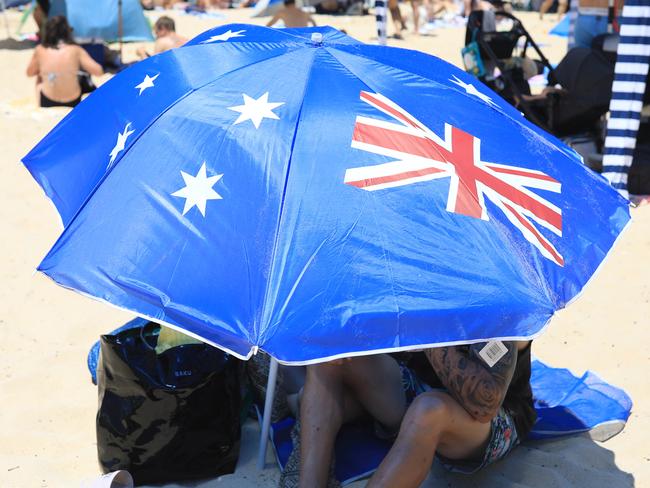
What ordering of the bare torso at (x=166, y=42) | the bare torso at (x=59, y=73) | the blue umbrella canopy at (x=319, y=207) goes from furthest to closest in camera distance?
1. the bare torso at (x=166, y=42)
2. the bare torso at (x=59, y=73)
3. the blue umbrella canopy at (x=319, y=207)

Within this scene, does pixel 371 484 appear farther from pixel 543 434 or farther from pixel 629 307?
pixel 629 307

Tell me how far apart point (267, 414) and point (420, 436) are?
2.05 ft

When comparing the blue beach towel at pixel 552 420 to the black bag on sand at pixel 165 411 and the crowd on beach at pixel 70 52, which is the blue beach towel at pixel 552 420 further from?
the crowd on beach at pixel 70 52

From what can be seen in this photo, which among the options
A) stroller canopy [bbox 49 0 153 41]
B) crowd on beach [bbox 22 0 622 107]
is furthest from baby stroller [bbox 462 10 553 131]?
stroller canopy [bbox 49 0 153 41]

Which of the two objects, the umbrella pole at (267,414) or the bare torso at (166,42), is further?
the bare torso at (166,42)

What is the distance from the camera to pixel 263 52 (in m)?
2.85

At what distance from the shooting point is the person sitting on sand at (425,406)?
257 cm

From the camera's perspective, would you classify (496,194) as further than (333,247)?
Yes

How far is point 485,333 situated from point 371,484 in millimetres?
655

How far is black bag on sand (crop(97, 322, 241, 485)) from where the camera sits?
290 centimetres

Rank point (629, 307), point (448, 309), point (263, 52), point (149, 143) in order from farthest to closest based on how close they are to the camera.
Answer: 1. point (629, 307)
2. point (263, 52)
3. point (149, 143)
4. point (448, 309)

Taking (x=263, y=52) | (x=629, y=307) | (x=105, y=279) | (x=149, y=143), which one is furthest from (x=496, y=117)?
(x=629, y=307)

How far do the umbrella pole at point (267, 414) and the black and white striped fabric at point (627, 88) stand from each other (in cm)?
376

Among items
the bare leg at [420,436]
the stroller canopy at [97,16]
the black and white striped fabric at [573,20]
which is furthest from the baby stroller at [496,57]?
the stroller canopy at [97,16]
